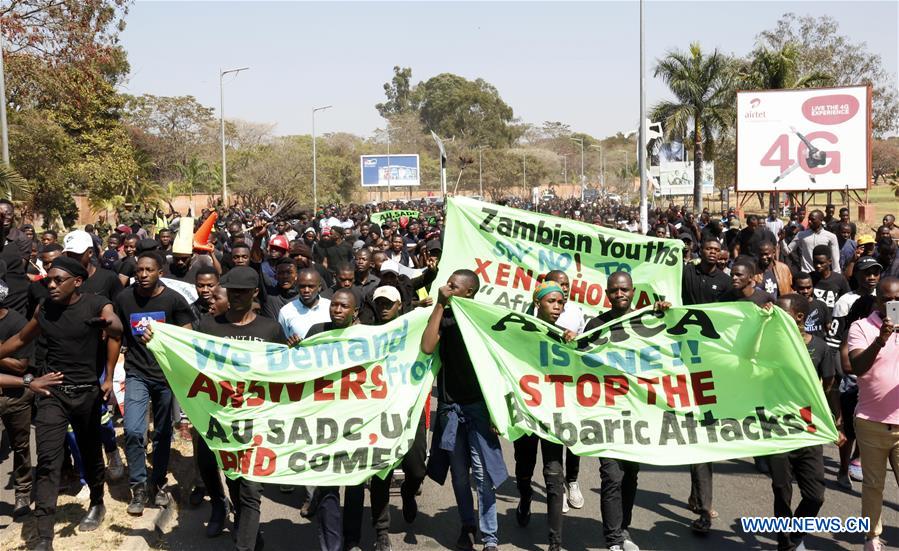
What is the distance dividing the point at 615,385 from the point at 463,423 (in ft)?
3.38

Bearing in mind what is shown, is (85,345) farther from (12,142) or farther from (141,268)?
(12,142)

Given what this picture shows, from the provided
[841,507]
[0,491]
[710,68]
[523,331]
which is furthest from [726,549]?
[710,68]

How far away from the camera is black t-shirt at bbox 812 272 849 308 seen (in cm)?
865

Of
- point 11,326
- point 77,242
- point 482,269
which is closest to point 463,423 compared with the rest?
point 482,269

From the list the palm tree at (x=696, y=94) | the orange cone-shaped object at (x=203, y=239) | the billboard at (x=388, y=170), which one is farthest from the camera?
the billboard at (x=388, y=170)

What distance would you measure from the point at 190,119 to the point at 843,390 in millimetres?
60090

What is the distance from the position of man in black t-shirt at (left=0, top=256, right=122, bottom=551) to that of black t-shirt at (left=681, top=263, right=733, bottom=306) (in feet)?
16.8

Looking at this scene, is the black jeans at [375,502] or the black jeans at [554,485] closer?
the black jeans at [554,485]

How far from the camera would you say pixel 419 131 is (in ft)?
366

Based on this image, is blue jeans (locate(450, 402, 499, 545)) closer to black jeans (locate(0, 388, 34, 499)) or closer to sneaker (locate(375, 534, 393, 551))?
sneaker (locate(375, 534, 393, 551))

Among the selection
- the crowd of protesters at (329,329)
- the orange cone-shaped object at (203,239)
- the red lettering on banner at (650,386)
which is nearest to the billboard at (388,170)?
the orange cone-shaped object at (203,239)

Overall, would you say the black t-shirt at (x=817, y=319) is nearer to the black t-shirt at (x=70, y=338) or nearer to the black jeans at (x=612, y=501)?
the black jeans at (x=612, y=501)

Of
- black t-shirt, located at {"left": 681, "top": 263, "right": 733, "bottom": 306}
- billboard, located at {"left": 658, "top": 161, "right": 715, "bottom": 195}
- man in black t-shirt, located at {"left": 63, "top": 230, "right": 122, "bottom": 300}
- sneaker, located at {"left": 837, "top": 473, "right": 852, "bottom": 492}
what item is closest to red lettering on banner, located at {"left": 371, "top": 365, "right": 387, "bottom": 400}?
man in black t-shirt, located at {"left": 63, "top": 230, "right": 122, "bottom": 300}

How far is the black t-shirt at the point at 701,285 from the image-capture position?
8492 mm
